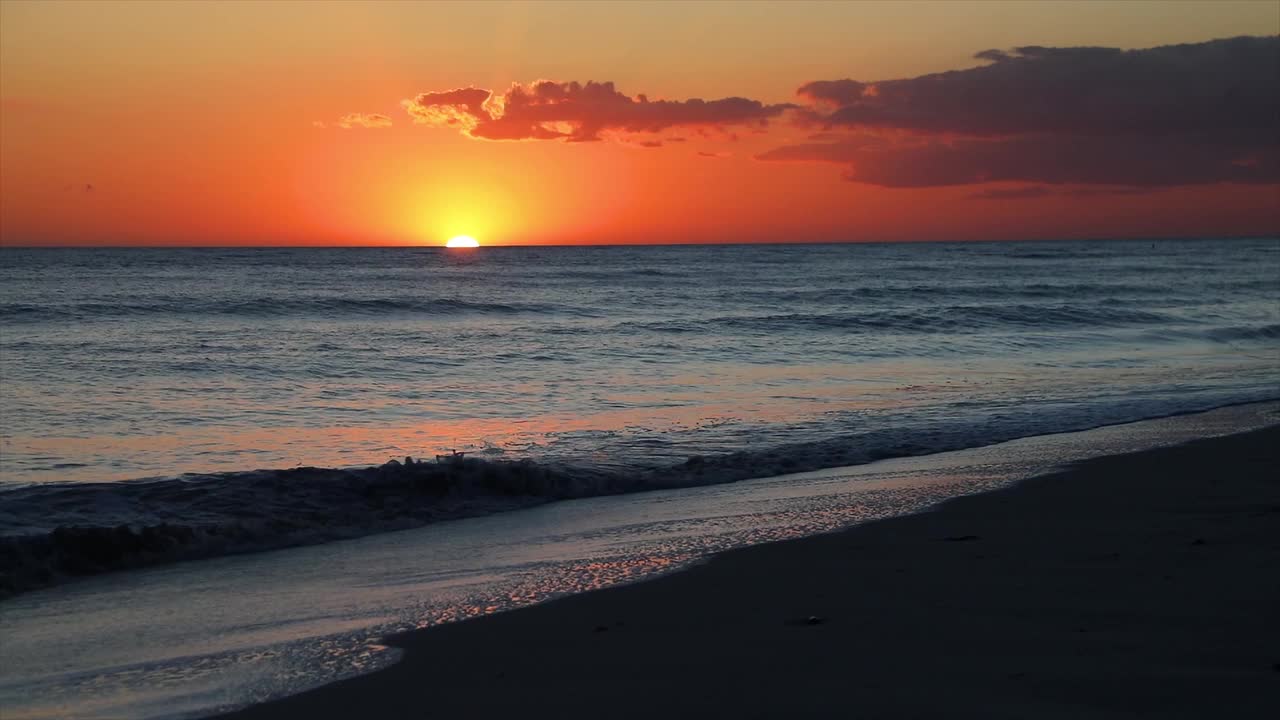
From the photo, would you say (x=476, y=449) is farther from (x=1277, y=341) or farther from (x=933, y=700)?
(x=1277, y=341)

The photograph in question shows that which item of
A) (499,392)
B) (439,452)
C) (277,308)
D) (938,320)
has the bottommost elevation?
(439,452)

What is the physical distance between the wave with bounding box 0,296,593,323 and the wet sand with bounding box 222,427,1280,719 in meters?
30.6

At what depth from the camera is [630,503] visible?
948 cm

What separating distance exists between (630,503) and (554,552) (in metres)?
2.11

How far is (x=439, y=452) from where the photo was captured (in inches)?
458

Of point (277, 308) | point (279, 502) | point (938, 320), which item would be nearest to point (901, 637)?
point (279, 502)

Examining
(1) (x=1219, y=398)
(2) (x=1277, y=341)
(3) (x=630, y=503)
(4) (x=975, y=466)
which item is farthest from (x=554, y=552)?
(2) (x=1277, y=341)

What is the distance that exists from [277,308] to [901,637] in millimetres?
35414

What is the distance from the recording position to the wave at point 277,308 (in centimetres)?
3347

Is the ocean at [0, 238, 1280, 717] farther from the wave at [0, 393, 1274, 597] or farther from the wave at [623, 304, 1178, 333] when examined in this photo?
the wave at [623, 304, 1178, 333]

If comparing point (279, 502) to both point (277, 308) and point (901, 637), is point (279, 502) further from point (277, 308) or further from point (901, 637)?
point (277, 308)

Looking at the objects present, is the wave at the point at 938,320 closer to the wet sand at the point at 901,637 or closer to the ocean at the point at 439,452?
the ocean at the point at 439,452

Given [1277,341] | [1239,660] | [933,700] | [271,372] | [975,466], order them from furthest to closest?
[1277,341] < [271,372] < [975,466] < [1239,660] < [933,700]

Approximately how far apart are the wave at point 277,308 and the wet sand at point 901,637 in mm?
30551
